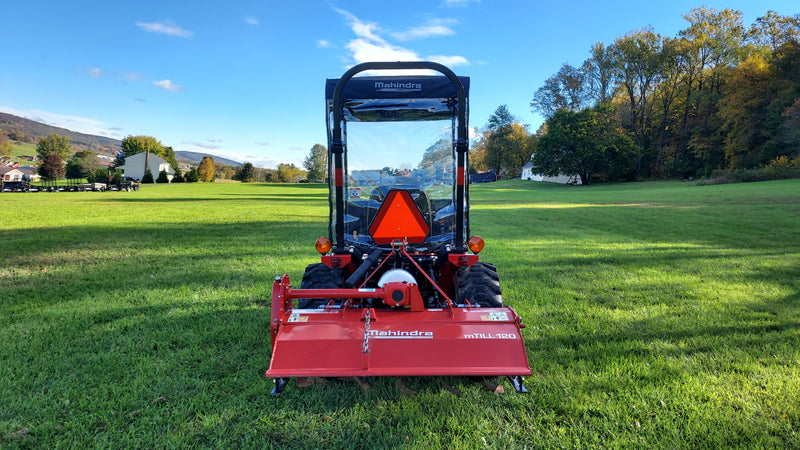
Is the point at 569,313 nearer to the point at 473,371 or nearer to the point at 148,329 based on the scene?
the point at 473,371

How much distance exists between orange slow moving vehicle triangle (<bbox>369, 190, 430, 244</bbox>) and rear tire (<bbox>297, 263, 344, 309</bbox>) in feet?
1.76

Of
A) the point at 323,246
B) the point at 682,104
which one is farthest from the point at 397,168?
the point at 682,104

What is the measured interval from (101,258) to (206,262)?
1.95 meters

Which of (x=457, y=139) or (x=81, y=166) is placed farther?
(x=81, y=166)

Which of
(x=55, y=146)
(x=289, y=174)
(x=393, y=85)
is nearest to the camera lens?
(x=393, y=85)

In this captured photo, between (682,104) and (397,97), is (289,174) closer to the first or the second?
(682,104)

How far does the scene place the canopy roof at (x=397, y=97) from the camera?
12.6 feet

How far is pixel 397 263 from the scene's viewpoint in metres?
3.75

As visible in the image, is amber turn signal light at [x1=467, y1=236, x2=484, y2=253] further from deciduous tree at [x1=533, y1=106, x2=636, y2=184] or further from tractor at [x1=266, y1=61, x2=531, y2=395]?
deciduous tree at [x1=533, y1=106, x2=636, y2=184]

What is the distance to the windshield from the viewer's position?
4.28 meters

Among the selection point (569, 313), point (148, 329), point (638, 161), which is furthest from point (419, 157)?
point (638, 161)

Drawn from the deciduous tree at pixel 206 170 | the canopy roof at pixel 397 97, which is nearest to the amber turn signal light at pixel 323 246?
the canopy roof at pixel 397 97

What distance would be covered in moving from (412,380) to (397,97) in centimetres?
260

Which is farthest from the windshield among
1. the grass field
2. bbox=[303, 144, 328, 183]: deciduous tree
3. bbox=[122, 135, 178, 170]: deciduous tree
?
bbox=[122, 135, 178, 170]: deciduous tree
